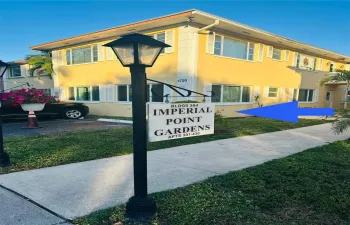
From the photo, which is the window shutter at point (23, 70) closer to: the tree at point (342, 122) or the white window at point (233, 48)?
the white window at point (233, 48)

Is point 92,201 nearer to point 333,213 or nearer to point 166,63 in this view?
point 333,213

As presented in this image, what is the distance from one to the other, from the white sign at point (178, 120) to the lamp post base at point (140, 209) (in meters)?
0.73

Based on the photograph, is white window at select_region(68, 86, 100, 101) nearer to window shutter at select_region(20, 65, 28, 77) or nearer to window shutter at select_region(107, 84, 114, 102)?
window shutter at select_region(107, 84, 114, 102)

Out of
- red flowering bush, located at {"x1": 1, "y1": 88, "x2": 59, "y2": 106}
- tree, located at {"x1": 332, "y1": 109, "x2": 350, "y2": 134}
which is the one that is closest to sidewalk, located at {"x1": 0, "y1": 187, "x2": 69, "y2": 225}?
red flowering bush, located at {"x1": 1, "y1": 88, "x2": 59, "y2": 106}

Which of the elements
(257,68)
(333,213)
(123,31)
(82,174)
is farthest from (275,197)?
(257,68)

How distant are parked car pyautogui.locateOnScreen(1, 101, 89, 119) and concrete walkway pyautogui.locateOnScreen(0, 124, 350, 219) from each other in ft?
25.9

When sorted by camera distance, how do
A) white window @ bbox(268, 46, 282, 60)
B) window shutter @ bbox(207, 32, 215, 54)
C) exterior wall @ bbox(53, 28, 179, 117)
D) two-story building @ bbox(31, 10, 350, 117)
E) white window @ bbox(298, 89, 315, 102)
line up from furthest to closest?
1. white window @ bbox(298, 89, 315, 102)
2. white window @ bbox(268, 46, 282, 60)
3. exterior wall @ bbox(53, 28, 179, 117)
4. window shutter @ bbox(207, 32, 215, 54)
5. two-story building @ bbox(31, 10, 350, 117)

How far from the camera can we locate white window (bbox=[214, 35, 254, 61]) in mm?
12898

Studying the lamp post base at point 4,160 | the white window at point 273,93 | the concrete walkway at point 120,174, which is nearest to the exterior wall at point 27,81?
the white window at point 273,93

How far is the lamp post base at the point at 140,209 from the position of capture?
9.15 feet

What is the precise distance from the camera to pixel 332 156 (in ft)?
18.5

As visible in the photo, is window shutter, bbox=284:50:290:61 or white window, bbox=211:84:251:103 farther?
window shutter, bbox=284:50:290:61

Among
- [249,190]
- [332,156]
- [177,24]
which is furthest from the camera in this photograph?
[177,24]

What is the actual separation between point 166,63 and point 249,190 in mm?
9771
